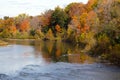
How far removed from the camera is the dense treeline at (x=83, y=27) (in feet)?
116

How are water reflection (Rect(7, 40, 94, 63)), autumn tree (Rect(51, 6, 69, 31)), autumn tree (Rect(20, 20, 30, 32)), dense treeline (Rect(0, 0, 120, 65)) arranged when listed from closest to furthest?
1. dense treeline (Rect(0, 0, 120, 65))
2. water reflection (Rect(7, 40, 94, 63))
3. autumn tree (Rect(51, 6, 69, 31))
4. autumn tree (Rect(20, 20, 30, 32))

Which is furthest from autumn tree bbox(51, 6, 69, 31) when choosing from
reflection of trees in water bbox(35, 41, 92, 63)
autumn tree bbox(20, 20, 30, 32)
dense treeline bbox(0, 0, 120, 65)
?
reflection of trees in water bbox(35, 41, 92, 63)

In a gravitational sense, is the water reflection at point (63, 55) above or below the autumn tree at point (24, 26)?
below

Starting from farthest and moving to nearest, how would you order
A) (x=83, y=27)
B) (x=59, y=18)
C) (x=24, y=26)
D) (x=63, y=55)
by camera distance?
(x=24, y=26) < (x=59, y=18) < (x=83, y=27) < (x=63, y=55)

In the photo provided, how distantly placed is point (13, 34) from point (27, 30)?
563 centimetres

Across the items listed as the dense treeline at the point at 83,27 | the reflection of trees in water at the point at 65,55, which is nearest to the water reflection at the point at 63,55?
the reflection of trees in water at the point at 65,55

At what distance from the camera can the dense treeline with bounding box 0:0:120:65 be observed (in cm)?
3541

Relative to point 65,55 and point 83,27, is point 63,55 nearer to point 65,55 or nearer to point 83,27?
A: point 65,55

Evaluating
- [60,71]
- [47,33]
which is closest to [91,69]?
[60,71]

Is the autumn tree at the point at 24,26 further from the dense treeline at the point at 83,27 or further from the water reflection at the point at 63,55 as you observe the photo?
the water reflection at the point at 63,55

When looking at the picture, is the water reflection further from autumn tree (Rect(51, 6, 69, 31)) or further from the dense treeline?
autumn tree (Rect(51, 6, 69, 31))

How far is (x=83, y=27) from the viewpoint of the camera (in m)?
60.8

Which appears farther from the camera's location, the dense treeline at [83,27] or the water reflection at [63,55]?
the water reflection at [63,55]

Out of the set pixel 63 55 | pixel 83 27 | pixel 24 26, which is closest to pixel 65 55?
pixel 63 55
